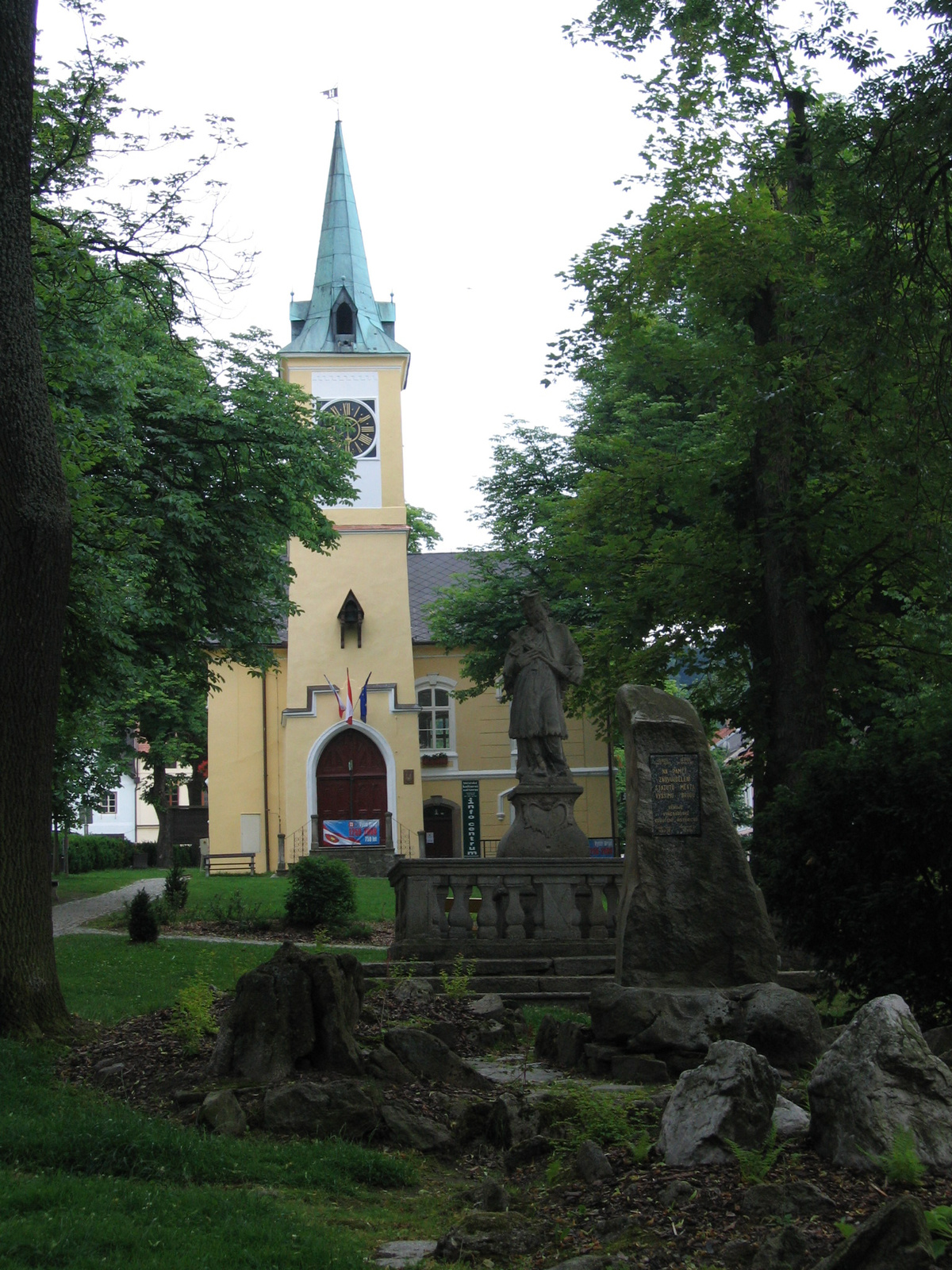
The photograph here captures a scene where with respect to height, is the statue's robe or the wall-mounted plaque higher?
the statue's robe

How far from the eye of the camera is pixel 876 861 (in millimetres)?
8898

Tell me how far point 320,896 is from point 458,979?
889cm

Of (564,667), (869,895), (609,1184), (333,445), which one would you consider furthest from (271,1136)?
(333,445)

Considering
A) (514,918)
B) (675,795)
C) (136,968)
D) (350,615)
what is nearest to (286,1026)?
(675,795)

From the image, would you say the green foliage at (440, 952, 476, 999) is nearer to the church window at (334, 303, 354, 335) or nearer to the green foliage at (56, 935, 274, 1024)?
the green foliage at (56, 935, 274, 1024)

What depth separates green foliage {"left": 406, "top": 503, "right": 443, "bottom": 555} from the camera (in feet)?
157

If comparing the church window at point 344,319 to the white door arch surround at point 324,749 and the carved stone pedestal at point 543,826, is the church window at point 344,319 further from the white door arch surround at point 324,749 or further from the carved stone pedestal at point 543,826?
the carved stone pedestal at point 543,826

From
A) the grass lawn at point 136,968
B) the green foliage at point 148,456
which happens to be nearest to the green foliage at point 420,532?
the green foliage at point 148,456

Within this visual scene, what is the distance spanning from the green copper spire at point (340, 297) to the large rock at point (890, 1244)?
35849 millimetres

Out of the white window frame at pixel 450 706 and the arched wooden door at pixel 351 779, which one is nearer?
the arched wooden door at pixel 351 779

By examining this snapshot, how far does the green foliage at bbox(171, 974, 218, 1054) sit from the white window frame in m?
31.4

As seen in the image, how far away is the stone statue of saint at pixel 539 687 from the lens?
14992 mm

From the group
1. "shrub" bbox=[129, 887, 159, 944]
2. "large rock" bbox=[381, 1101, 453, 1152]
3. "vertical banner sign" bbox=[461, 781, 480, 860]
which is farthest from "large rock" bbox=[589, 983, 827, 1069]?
"vertical banner sign" bbox=[461, 781, 480, 860]

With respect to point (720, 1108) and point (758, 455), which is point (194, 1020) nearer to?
point (720, 1108)
